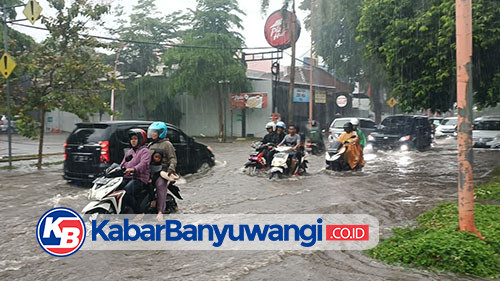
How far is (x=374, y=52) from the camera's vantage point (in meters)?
12.8

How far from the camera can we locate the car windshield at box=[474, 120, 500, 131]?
67.2 ft

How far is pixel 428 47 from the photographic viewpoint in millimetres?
10938

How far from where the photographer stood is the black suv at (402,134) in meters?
19.7

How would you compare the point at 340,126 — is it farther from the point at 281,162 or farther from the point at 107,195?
the point at 107,195

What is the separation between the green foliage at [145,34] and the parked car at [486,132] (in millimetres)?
21520

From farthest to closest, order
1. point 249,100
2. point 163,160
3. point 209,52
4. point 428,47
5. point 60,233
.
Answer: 1. point 249,100
2. point 209,52
3. point 428,47
4. point 163,160
5. point 60,233

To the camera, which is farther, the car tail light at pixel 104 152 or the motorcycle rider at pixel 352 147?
the motorcycle rider at pixel 352 147

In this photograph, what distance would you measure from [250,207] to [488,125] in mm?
16511

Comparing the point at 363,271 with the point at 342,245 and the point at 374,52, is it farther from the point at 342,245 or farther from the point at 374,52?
the point at 374,52

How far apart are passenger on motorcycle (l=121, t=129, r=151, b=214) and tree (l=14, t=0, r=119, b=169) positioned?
8253mm

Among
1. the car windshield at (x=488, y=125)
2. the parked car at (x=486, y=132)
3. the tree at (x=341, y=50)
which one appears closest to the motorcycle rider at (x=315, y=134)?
the parked car at (x=486, y=132)

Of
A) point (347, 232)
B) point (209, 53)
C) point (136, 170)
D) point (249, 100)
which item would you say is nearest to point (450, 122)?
point (249, 100)

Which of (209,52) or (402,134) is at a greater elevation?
(209,52)

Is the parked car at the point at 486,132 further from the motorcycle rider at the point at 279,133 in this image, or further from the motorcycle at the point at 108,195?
the motorcycle at the point at 108,195
